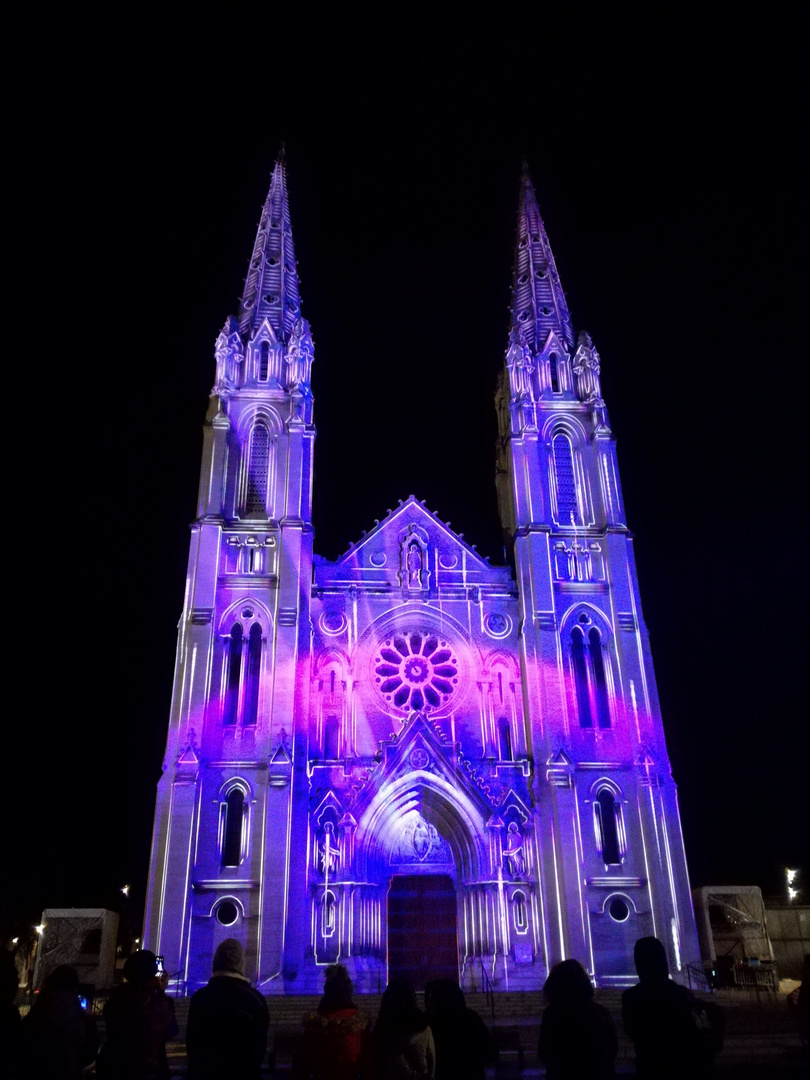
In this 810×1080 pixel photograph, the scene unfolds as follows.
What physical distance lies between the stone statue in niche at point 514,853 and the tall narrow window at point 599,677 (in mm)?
4615

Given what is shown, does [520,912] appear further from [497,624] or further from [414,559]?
[414,559]

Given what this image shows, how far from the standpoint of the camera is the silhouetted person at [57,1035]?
6.05 m

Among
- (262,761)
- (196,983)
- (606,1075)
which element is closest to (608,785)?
(262,761)

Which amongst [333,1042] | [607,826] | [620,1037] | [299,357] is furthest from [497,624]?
[333,1042]

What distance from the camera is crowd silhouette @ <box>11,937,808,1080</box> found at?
5.86 metres

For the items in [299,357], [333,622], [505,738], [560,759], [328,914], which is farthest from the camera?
[299,357]

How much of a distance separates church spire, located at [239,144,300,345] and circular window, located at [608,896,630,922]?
24.7m

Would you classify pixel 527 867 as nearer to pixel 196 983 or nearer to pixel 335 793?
pixel 335 793

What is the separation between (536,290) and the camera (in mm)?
40344

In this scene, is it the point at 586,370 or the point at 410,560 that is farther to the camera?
the point at 586,370

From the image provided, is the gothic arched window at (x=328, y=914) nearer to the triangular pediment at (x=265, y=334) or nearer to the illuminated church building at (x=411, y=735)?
the illuminated church building at (x=411, y=735)

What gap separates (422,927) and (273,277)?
27.8 meters

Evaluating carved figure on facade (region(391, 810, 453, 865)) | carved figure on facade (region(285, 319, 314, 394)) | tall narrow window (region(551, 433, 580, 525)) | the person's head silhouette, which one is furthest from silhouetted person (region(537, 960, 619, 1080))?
carved figure on facade (region(285, 319, 314, 394))

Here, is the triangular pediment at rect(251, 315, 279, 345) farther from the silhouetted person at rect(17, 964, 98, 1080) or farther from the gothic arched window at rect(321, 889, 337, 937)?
the silhouetted person at rect(17, 964, 98, 1080)
